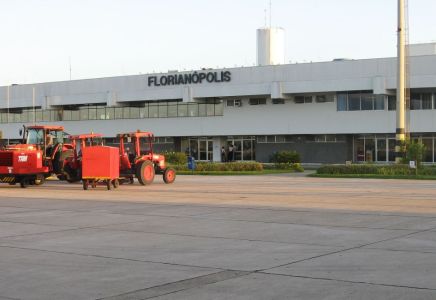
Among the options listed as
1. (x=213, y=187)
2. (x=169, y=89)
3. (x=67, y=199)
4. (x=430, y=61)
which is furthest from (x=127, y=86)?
(x=67, y=199)

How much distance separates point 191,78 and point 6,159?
35.3 metres

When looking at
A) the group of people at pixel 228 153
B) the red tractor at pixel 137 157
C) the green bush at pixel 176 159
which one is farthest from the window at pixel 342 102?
the red tractor at pixel 137 157

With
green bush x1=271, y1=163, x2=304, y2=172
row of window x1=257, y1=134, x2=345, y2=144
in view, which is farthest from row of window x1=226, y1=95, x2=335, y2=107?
green bush x1=271, y1=163, x2=304, y2=172

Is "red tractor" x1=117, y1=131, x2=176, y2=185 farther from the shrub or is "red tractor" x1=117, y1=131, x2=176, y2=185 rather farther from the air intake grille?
the shrub

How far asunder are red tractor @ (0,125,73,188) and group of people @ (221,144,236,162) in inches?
1269

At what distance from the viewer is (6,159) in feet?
94.5

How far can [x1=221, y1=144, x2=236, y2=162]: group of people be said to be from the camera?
6241 cm

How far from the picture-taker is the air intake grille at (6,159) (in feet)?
94.3

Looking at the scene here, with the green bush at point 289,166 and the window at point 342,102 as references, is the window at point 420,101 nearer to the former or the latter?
the window at point 342,102

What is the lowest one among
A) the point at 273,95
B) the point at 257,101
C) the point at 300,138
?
the point at 300,138

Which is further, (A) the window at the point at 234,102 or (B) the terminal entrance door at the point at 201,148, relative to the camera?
(B) the terminal entrance door at the point at 201,148

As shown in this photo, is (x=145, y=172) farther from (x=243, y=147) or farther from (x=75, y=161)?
(x=243, y=147)

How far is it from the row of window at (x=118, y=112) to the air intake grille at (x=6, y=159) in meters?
34.8

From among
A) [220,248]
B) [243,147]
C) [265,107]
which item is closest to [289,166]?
[265,107]
